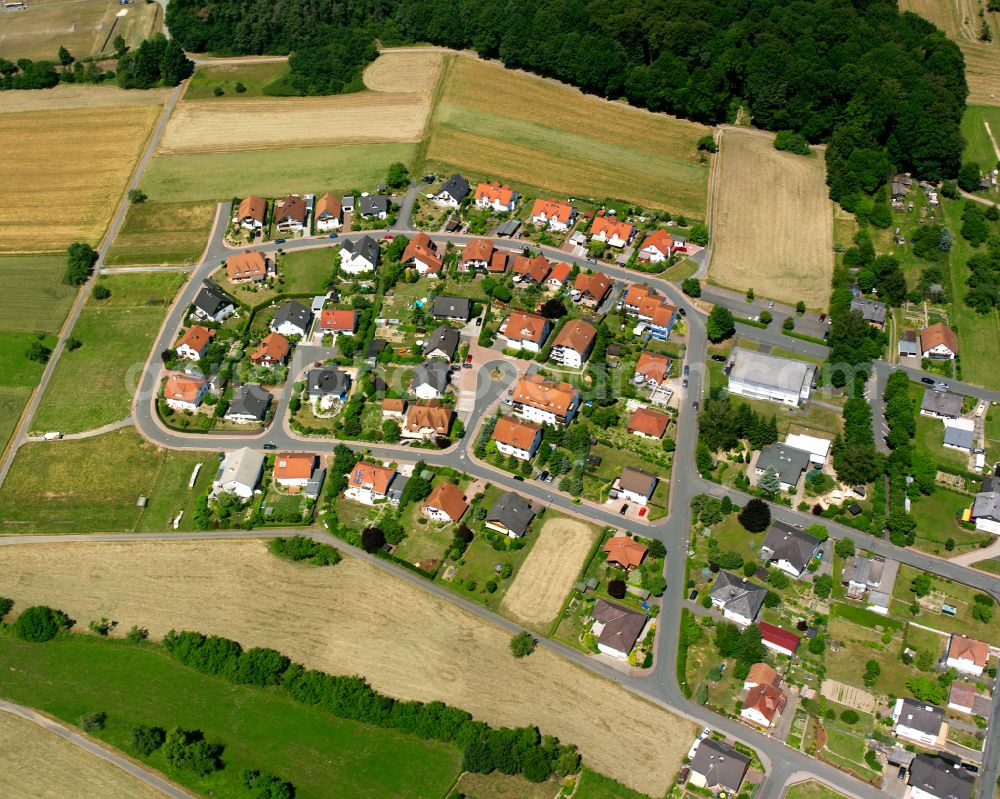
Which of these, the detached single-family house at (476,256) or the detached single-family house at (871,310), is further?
the detached single-family house at (476,256)

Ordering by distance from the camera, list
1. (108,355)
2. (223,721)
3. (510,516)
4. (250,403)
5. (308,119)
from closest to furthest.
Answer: (223,721), (510,516), (250,403), (108,355), (308,119)

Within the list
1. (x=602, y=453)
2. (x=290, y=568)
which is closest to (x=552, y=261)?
(x=602, y=453)

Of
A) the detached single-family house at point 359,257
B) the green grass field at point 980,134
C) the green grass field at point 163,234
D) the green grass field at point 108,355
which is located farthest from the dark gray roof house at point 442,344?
the green grass field at point 980,134

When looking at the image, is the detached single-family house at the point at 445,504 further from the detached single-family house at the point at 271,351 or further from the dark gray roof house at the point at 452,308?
the detached single-family house at the point at 271,351

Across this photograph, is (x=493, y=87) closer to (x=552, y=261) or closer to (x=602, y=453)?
(x=552, y=261)

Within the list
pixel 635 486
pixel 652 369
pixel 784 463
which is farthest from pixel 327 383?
pixel 784 463

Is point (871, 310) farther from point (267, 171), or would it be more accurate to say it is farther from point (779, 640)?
point (267, 171)
